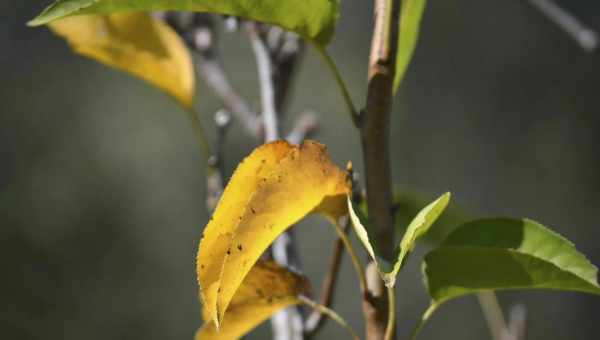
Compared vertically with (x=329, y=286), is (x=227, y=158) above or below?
below

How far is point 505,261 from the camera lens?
1.31ft

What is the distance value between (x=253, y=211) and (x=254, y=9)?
94 millimetres

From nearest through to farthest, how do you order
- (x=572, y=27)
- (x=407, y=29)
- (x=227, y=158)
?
(x=407, y=29), (x=572, y=27), (x=227, y=158)

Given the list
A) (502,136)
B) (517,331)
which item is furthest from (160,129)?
(517,331)

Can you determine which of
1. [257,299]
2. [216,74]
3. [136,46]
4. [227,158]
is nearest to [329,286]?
[257,299]

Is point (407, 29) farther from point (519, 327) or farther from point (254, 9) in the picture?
point (519, 327)

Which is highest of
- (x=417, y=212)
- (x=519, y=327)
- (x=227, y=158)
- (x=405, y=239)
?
(x=405, y=239)

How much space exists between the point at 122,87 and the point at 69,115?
0.91ft

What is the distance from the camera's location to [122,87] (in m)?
4.38

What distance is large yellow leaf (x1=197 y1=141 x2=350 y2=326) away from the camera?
0.35m

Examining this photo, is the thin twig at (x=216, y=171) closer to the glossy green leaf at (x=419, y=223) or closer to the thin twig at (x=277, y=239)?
the thin twig at (x=277, y=239)

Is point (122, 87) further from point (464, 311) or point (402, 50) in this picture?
point (402, 50)

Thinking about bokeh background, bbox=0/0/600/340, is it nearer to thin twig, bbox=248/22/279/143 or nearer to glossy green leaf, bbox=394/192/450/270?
thin twig, bbox=248/22/279/143

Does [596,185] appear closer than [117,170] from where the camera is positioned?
Yes
